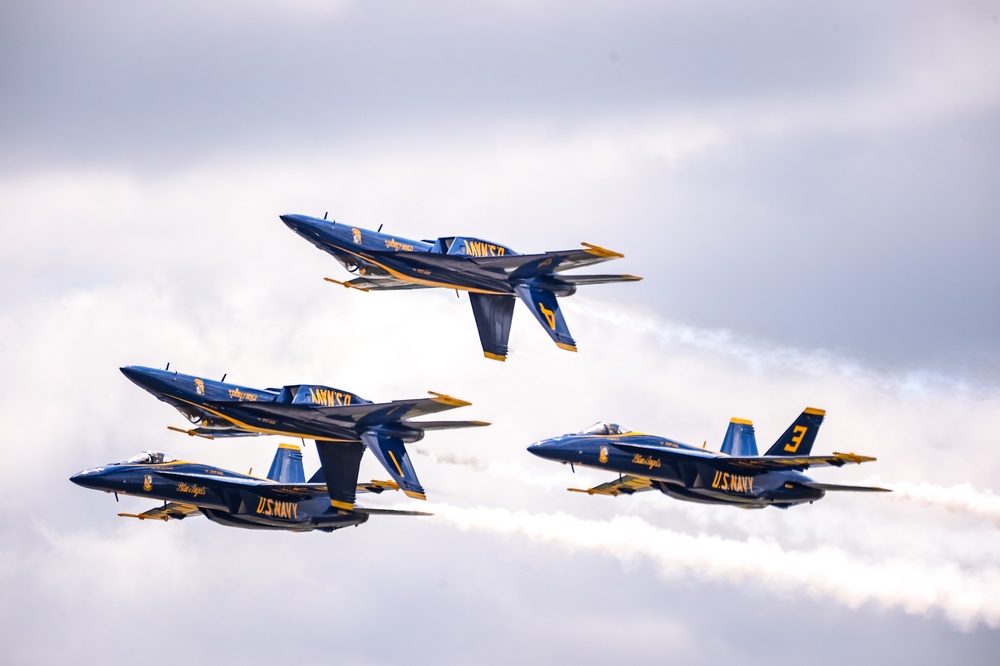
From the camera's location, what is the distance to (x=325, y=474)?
107 metres

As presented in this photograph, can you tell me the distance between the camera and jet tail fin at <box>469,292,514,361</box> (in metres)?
111

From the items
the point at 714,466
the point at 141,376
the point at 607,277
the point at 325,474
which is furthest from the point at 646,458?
the point at 141,376

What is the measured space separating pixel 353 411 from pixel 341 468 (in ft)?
18.1

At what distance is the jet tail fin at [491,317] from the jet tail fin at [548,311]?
211 centimetres

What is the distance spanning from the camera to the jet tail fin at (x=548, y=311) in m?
109

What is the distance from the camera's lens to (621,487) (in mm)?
109750

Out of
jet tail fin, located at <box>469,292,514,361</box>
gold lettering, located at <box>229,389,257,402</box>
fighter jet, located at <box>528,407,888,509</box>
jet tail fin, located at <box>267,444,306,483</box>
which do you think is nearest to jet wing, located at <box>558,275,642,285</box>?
jet tail fin, located at <box>469,292,514,361</box>

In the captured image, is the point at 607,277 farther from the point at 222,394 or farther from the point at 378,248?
the point at 222,394

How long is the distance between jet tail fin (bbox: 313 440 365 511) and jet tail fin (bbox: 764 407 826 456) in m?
22.2

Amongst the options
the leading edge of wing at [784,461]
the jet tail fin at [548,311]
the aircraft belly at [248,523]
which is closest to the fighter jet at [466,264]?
the jet tail fin at [548,311]

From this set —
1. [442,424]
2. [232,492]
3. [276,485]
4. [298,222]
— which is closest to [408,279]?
[298,222]

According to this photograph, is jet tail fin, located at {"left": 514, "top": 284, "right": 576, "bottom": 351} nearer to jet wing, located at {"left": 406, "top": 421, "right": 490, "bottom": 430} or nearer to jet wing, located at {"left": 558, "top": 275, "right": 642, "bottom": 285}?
jet wing, located at {"left": 558, "top": 275, "right": 642, "bottom": 285}

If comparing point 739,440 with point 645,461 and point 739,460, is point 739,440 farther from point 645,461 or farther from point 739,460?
point 645,461

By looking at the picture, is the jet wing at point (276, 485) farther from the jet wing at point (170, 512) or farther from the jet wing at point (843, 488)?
the jet wing at point (843, 488)
